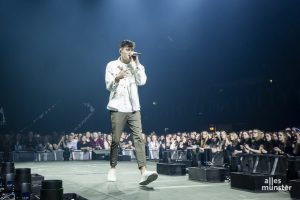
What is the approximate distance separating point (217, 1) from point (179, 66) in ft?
16.6

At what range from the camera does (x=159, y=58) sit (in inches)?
885

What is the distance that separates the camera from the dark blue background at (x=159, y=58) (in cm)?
1895

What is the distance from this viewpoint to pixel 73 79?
21.4 meters

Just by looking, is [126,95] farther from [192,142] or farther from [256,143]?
[192,142]

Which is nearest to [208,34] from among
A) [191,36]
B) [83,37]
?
[191,36]

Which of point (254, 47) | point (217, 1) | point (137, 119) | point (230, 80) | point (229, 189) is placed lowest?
point (229, 189)

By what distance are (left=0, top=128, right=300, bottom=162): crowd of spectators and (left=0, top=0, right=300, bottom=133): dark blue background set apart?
3.90 metres

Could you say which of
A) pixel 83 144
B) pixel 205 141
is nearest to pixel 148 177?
pixel 205 141

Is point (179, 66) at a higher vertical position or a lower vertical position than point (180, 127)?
higher

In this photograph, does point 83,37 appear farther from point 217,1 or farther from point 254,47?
point 254,47

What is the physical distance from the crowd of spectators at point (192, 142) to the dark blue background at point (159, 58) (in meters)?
3.90

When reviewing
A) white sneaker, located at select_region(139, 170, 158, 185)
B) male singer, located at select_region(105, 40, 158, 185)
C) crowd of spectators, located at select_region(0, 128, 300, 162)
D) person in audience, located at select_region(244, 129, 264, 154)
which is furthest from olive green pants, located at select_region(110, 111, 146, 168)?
person in audience, located at select_region(244, 129, 264, 154)

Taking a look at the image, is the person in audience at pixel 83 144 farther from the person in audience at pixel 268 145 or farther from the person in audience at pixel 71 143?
the person in audience at pixel 268 145

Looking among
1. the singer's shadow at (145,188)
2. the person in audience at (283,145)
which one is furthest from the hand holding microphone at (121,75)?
the person in audience at (283,145)
